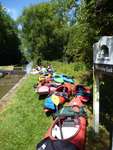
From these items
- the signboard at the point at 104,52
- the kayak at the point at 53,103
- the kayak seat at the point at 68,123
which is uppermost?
the signboard at the point at 104,52

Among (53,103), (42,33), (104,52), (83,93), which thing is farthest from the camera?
(42,33)

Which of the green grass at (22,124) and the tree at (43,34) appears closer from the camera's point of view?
the green grass at (22,124)

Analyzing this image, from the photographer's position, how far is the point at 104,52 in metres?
8.29

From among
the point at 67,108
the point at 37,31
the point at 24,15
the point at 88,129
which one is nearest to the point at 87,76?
the point at 67,108

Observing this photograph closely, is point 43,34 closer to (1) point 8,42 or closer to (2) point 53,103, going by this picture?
(1) point 8,42

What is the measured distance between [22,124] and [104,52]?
17.9 feet

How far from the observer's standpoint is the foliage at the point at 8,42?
202ft

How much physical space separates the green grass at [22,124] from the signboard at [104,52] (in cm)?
345

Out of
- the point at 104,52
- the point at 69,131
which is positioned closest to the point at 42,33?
the point at 69,131

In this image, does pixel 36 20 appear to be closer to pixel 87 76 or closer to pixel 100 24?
pixel 87 76

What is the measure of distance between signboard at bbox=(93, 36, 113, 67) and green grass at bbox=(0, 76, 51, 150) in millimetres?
3452

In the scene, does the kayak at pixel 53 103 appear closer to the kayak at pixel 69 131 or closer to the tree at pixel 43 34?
the kayak at pixel 69 131

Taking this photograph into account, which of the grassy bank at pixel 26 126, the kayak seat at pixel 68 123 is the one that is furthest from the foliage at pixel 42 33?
the kayak seat at pixel 68 123

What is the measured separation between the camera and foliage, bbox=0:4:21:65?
61656 millimetres
